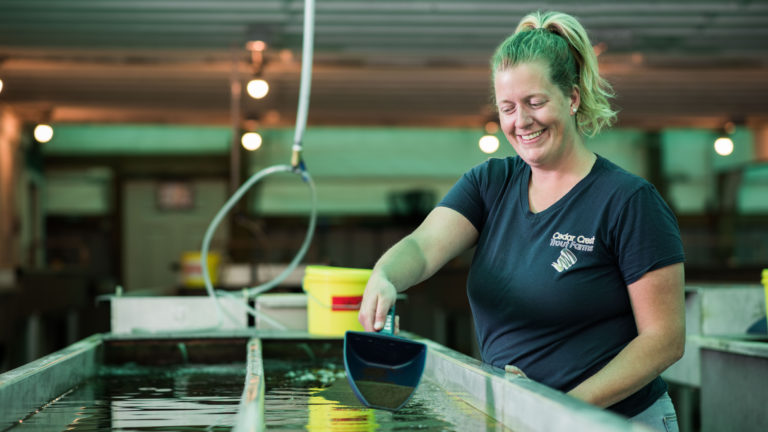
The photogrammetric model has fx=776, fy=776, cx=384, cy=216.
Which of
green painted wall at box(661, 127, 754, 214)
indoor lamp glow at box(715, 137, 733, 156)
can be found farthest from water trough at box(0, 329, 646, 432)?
green painted wall at box(661, 127, 754, 214)

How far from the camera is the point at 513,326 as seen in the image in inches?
61.4

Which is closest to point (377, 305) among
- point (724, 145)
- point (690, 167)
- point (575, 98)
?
point (575, 98)

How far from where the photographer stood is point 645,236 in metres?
1.39

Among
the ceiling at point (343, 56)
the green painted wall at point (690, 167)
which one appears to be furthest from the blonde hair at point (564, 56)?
the green painted wall at point (690, 167)

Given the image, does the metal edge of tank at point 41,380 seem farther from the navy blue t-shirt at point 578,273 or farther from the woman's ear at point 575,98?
the woman's ear at point 575,98

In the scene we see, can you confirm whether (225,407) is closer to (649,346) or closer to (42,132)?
(649,346)

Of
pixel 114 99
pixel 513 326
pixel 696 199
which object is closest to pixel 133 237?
pixel 114 99

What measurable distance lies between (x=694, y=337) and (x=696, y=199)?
816 centimetres

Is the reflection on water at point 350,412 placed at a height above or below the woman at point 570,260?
below

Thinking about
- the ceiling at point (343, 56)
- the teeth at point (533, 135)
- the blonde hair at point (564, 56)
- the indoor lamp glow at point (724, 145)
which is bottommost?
the teeth at point (533, 135)

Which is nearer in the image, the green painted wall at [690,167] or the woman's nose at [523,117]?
the woman's nose at [523,117]

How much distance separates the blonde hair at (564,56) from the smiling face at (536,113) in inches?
0.7

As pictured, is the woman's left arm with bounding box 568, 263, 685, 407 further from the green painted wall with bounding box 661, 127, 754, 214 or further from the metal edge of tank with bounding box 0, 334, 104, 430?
the green painted wall with bounding box 661, 127, 754, 214

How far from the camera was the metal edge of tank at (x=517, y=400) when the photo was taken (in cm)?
91
